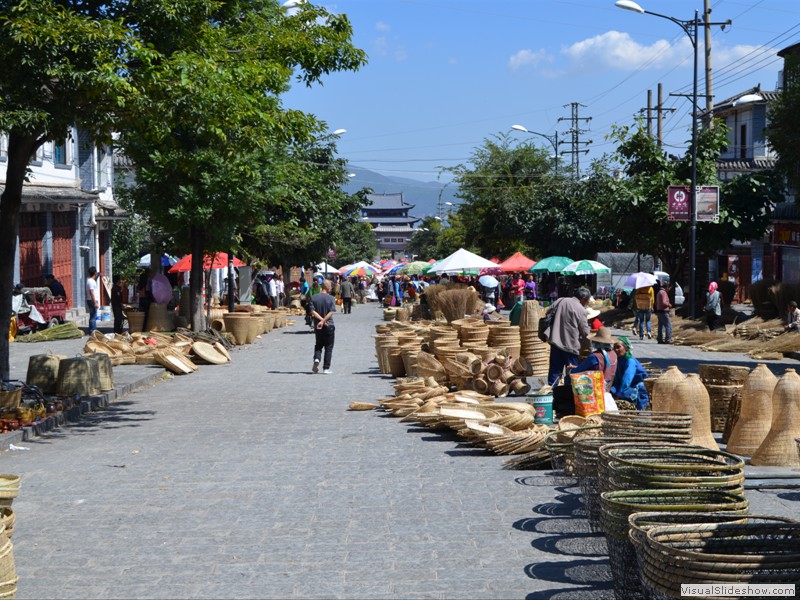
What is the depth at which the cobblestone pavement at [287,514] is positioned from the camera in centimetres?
638

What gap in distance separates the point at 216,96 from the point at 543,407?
5369mm

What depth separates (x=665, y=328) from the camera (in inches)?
1129

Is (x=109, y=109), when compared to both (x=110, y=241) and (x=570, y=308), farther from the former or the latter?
(x=110, y=241)

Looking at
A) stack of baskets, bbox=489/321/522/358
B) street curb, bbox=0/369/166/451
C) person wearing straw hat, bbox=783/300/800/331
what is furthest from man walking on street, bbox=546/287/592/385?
person wearing straw hat, bbox=783/300/800/331

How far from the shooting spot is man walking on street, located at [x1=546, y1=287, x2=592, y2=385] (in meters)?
14.8

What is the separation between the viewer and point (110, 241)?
4353 cm

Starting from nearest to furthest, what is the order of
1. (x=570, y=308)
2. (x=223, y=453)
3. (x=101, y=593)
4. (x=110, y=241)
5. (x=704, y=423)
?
1. (x=101, y=593)
2. (x=704, y=423)
3. (x=223, y=453)
4. (x=570, y=308)
5. (x=110, y=241)

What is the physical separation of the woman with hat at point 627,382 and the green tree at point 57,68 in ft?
20.7

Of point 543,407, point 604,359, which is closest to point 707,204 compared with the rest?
point 604,359

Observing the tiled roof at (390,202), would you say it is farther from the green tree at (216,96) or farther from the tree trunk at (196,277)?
the green tree at (216,96)

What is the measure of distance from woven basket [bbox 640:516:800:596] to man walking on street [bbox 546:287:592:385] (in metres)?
9.57

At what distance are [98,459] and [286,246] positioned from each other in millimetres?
36265

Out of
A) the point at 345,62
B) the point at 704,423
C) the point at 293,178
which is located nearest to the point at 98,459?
the point at 704,423

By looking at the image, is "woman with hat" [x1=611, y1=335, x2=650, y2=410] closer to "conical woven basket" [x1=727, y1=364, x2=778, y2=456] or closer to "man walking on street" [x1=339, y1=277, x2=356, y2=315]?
"conical woven basket" [x1=727, y1=364, x2=778, y2=456]
